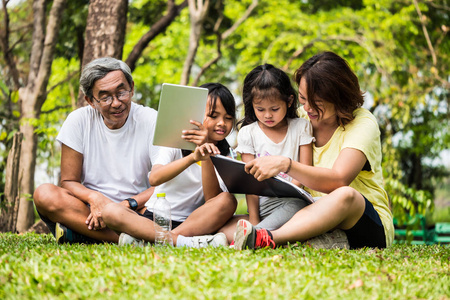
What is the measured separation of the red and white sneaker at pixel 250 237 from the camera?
296cm

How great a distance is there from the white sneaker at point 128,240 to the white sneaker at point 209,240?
0.34 meters

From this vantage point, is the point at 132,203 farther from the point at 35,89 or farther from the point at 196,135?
the point at 35,89

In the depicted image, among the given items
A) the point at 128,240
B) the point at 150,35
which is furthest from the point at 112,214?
the point at 150,35

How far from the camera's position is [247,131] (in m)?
3.70

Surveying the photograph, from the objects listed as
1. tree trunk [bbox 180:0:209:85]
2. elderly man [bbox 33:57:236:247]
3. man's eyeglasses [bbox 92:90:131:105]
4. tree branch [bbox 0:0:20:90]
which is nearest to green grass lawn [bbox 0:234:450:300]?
elderly man [bbox 33:57:236:247]

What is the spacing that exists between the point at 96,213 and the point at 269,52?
9557 millimetres

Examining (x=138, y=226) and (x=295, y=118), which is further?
(x=295, y=118)

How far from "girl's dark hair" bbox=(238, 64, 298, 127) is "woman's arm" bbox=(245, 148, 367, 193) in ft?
1.89

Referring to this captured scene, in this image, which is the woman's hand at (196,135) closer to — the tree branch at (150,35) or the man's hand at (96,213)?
the man's hand at (96,213)

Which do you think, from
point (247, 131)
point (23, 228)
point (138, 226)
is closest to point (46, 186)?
point (138, 226)

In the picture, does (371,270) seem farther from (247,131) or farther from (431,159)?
(431,159)

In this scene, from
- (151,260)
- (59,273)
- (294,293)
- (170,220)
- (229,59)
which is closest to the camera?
(294,293)

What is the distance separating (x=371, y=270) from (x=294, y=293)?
637mm

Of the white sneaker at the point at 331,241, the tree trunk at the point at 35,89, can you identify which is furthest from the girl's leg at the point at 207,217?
the tree trunk at the point at 35,89
